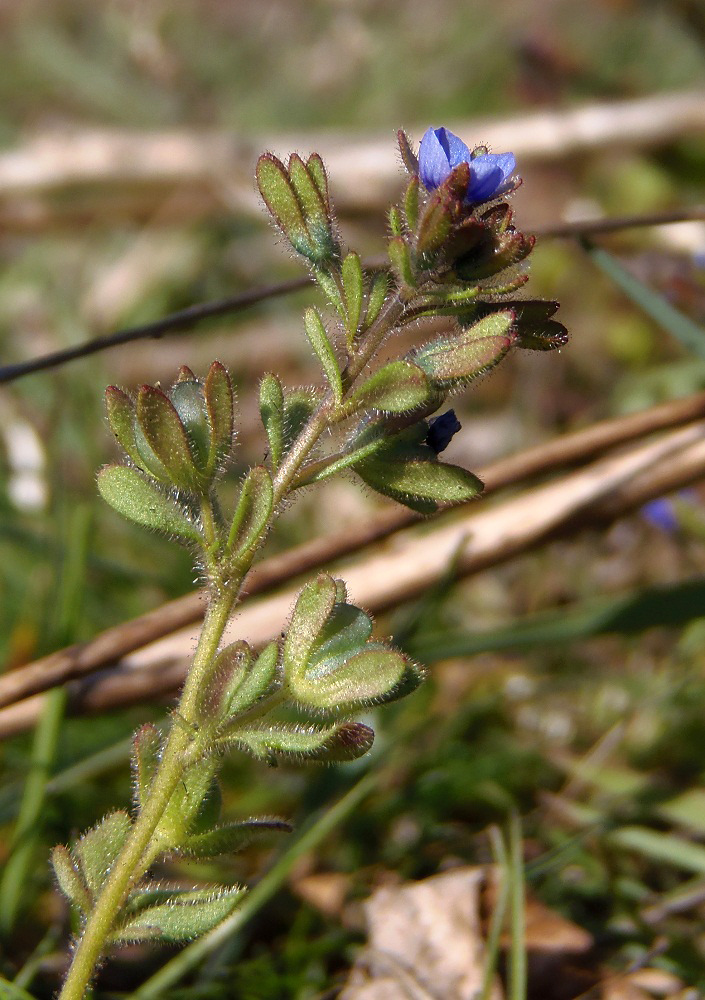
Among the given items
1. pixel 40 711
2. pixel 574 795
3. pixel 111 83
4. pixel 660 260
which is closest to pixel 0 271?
pixel 111 83

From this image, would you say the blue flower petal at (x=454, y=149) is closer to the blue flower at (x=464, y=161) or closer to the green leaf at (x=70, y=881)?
the blue flower at (x=464, y=161)

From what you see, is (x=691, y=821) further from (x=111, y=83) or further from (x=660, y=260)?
(x=111, y=83)

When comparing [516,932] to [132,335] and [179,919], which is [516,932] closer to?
[179,919]

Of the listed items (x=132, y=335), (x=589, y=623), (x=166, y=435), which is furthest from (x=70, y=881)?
(x=589, y=623)

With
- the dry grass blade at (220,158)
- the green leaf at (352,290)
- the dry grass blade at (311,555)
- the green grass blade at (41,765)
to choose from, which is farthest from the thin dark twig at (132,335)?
the dry grass blade at (220,158)

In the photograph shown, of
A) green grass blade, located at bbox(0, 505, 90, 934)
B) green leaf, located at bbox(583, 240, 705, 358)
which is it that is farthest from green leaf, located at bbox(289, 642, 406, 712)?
green leaf, located at bbox(583, 240, 705, 358)

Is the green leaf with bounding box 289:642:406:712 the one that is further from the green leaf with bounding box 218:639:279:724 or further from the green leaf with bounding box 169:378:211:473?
the green leaf with bounding box 169:378:211:473
